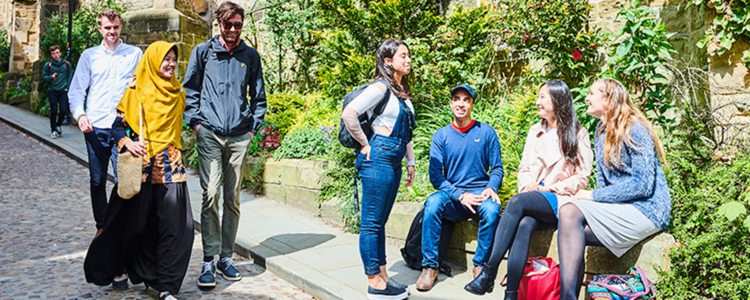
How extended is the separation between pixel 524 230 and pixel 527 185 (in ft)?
1.61

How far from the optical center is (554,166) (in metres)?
3.95

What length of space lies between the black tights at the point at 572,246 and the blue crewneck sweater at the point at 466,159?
33.2 inches

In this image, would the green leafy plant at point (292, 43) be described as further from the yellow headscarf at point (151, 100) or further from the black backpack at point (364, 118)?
the black backpack at point (364, 118)

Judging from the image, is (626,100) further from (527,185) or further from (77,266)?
(77,266)

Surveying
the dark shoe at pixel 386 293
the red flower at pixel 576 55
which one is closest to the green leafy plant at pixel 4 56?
the red flower at pixel 576 55

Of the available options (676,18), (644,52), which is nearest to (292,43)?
(676,18)

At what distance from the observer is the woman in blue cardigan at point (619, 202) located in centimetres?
334

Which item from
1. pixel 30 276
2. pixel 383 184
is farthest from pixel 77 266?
pixel 383 184

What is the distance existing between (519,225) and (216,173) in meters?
2.13

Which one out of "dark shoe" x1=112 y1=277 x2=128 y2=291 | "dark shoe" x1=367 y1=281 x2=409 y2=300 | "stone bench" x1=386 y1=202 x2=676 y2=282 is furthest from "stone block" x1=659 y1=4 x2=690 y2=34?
"dark shoe" x1=112 y1=277 x2=128 y2=291

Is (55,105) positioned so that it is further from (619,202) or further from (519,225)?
(619,202)

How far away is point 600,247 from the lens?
358 cm

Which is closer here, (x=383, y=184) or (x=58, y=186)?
(x=383, y=184)

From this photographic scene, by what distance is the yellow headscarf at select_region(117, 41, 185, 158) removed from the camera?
139 inches
